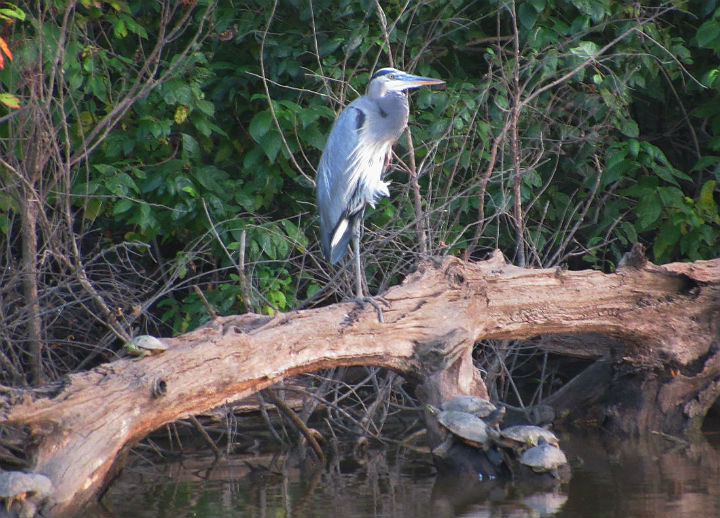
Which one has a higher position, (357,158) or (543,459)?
(357,158)

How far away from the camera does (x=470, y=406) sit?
15.0 feet

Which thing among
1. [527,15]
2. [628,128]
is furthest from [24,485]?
[628,128]

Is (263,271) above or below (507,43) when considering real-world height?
below

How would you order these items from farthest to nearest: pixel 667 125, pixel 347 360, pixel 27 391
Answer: pixel 667 125 < pixel 347 360 < pixel 27 391

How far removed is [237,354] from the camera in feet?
13.2

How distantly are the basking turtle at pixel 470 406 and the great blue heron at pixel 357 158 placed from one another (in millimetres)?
1139

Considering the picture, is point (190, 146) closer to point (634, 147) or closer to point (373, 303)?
point (373, 303)

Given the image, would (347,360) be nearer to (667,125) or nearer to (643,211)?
(643,211)

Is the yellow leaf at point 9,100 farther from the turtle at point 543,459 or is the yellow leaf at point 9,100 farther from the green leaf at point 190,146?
the turtle at point 543,459

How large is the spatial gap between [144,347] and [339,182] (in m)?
1.89

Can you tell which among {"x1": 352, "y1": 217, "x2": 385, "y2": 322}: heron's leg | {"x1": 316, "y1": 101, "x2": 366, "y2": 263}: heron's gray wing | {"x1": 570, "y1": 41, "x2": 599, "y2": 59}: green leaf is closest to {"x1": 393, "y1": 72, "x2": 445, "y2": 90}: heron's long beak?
{"x1": 316, "y1": 101, "x2": 366, "y2": 263}: heron's gray wing

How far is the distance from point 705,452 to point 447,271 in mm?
1846

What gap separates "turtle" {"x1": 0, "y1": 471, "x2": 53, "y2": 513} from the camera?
11.2 ft

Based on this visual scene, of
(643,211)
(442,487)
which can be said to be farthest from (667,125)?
(442,487)
